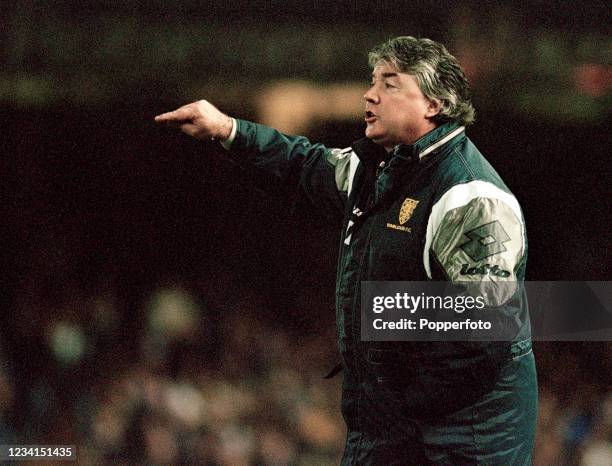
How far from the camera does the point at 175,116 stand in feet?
4.26

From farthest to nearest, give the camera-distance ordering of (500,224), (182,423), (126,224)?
(126,224)
(182,423)
(500,224)

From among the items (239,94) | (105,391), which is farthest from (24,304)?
(239,94)

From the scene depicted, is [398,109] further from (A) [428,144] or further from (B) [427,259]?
(B) [427,259]

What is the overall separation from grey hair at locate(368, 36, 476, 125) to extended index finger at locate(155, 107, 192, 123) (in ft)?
1.02

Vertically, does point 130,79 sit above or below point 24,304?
above

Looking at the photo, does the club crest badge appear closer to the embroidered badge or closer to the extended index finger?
the embroidered badge

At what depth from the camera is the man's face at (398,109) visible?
1235 millimetres

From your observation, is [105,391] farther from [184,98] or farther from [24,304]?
[184,98]

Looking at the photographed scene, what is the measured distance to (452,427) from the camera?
Result: 3.77ft

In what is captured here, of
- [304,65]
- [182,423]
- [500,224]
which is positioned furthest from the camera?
[182,423]

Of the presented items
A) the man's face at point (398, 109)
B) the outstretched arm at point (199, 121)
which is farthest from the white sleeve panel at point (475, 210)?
the outstretched arm at point (199, 121)

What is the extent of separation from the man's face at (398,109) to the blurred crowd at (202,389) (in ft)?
5.30

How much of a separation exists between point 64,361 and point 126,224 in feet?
1.62

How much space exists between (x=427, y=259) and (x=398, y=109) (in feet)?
0.79
